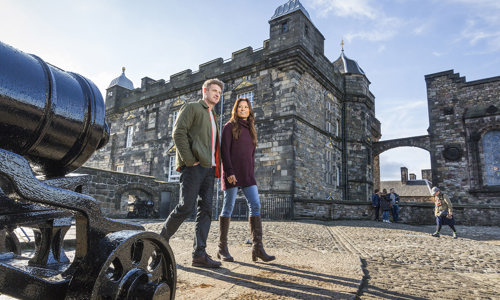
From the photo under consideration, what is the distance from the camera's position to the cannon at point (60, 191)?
109 cm

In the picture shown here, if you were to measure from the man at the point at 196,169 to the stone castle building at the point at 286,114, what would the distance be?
9.61 meters

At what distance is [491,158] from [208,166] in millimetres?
20785

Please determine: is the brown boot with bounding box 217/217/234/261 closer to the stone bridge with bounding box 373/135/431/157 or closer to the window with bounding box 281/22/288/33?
the window with bounding box 281/22/288/33

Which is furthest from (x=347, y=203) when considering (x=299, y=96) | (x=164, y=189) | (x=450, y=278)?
(x=450, y=278)

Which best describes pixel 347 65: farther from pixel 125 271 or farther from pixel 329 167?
pixel 125 271

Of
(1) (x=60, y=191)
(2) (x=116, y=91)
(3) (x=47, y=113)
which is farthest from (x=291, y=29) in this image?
(2) (x=116, y=91)

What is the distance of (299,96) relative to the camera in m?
14.0

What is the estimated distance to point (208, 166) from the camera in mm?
2943

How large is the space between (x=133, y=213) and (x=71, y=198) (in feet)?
40.7

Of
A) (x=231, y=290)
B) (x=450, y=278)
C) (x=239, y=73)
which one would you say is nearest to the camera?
(x=231, y=290)

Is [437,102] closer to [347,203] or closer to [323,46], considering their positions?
[323,46]

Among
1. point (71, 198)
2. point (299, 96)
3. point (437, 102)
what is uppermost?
point (437, 102)

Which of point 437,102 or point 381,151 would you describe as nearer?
point 437,102

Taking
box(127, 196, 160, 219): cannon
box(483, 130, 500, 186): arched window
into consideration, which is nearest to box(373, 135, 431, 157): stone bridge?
box(483, 130, 500, 186): arched window
